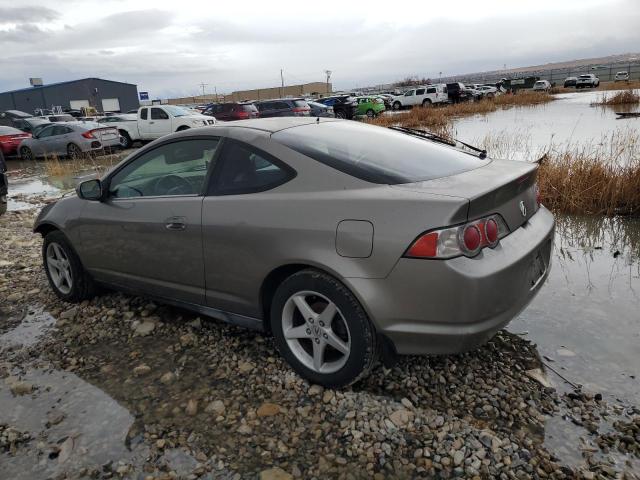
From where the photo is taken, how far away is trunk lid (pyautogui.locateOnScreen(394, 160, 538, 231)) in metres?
2.47

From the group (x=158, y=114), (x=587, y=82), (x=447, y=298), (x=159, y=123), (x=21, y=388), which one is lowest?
(x=21, y=388)

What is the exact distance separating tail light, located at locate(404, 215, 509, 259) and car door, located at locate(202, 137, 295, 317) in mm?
865

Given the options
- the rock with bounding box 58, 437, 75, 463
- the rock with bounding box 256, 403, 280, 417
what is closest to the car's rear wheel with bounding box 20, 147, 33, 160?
the rock with bounding box 58, 437, 75, 463

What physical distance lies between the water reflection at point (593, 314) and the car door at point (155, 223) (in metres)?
2.41

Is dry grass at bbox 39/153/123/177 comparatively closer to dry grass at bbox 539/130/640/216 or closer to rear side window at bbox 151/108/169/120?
rear side window at bbox 151/108/169/120

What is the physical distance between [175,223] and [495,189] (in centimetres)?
204

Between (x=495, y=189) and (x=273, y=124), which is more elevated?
(x=273, y=124)

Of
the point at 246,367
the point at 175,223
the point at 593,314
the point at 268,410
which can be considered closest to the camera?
the point at 268,410

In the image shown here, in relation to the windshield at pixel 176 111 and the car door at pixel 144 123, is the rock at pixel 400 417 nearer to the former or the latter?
the windshield at pixel 176 111

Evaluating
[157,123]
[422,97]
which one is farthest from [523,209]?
[422,97]

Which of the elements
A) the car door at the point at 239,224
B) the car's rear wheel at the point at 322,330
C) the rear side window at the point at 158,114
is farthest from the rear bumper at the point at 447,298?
the rear side window at the point at 158,114

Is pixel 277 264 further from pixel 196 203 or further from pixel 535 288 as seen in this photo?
pixel 535 288

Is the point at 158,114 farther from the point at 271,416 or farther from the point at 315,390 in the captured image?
the point at 271,416

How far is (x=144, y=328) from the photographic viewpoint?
381 centimetres
